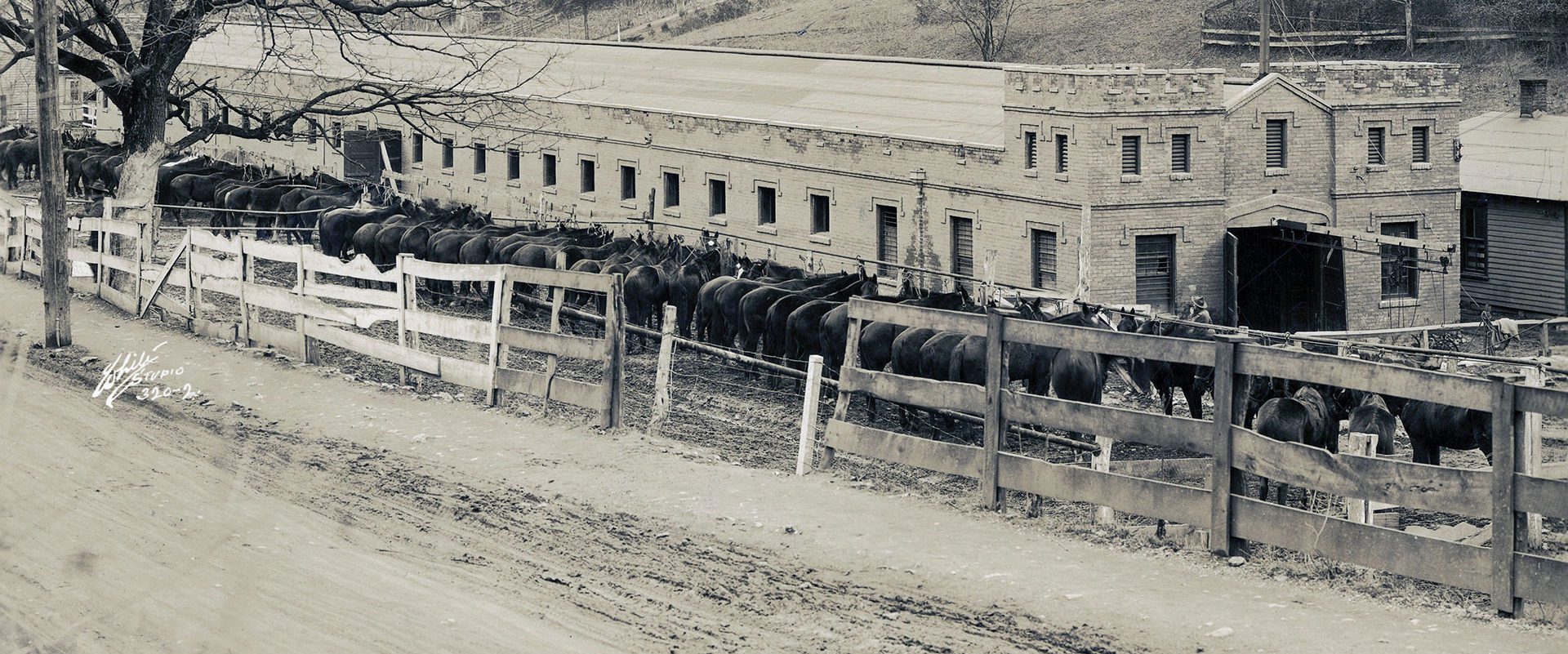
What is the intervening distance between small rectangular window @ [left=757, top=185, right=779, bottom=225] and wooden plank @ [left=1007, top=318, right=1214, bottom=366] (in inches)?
1158

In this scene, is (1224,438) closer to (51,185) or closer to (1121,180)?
(51,185)

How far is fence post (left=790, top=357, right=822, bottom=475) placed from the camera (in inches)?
556

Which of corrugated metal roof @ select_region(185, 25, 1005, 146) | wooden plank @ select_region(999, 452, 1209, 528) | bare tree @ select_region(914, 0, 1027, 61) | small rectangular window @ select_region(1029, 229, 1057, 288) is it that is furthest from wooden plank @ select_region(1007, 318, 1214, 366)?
bare tree @ select_region(914, 0, 1027, 61)

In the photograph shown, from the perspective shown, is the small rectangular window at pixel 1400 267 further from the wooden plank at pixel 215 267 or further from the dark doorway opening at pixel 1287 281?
the wooden plank at pixel 215 267

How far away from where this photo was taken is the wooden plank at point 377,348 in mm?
18672

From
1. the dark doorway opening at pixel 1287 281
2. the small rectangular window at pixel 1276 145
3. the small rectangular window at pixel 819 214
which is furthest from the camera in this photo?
the small rectangular window at pixel 819 214

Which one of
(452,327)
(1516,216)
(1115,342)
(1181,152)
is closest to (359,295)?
(452,327)

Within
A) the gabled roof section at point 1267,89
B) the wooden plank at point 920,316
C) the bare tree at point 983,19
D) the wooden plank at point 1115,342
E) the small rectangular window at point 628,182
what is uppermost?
the bare tree at point 983,19

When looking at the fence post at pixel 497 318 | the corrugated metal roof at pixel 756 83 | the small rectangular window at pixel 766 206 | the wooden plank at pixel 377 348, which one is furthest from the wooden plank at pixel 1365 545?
the small rectangular window at pixel 766 206

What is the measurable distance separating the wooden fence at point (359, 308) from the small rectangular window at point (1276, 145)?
731 inches

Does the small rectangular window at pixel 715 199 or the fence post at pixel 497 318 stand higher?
the small rectangular window at pixel 715 199

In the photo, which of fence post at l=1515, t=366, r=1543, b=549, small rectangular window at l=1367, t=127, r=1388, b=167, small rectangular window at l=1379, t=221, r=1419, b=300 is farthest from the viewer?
small rectangular window at l=1367, t=127, r=1388, b=167

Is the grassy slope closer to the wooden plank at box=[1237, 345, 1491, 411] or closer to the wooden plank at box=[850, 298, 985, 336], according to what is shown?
the wooden plank at box=[850, 298, 985, 336]
